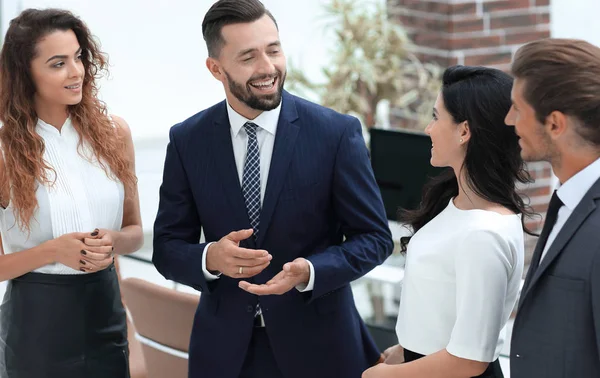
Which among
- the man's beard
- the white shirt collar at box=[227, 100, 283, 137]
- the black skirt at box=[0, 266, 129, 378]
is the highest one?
the man's beard

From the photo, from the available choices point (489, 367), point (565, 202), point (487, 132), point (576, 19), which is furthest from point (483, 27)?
point (565, 202)

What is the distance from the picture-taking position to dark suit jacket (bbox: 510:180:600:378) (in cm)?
157

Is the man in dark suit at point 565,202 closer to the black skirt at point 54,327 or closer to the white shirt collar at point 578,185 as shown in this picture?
the white shirt collar at point 578,185

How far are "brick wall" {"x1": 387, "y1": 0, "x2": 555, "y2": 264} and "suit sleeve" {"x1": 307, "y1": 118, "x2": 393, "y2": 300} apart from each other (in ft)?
8.07

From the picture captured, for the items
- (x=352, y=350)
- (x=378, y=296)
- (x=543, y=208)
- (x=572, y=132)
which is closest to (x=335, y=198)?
(x=352, y=350)

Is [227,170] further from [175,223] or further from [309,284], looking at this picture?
[309,284]

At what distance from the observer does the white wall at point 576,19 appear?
4.47 meters

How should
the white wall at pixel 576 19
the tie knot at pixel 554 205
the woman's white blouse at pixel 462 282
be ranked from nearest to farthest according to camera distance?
1. the tie knot at pixel 554 205
2. the woman's white blouse at pixel 462 282
3. the white wall at pixel 576 19

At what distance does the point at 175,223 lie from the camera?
2.35m

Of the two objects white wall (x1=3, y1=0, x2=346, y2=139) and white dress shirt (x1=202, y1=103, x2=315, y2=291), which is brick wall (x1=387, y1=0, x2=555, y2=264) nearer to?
white wall (x1=3, y1=0, x2=346, y2=139)

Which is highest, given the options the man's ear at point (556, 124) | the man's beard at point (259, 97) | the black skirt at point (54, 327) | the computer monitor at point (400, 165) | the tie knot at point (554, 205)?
the man's ear at point (556, 124)

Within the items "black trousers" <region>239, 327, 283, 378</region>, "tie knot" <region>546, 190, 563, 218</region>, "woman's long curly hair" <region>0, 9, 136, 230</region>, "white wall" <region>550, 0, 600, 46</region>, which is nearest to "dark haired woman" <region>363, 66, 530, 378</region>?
"tie knot" <region>546, 190, 563, 218</region>

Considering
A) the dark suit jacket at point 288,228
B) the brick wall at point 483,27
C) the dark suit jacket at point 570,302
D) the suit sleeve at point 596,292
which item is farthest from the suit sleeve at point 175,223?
the brick wall at point 483,27

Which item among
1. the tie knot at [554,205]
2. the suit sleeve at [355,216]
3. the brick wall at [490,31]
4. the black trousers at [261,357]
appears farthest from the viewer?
the brick wall at [490,31]
